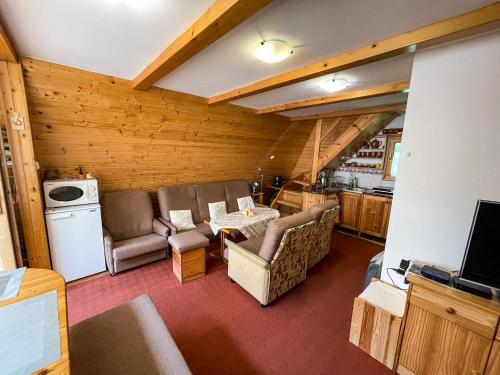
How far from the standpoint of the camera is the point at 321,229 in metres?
2.95

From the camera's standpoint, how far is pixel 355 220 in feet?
14.6

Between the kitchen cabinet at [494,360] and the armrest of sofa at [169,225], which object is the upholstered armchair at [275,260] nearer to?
the armrest of sofa at [169,225]

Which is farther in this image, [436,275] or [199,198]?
[199,198]

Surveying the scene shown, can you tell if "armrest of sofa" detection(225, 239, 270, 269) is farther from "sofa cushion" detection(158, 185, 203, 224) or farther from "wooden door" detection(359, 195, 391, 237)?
"wooden door" detection(359, 195, 391, 237)

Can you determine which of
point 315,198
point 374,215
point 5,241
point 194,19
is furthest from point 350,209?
point 5,241

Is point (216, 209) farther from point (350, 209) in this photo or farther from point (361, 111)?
point (361, 111)

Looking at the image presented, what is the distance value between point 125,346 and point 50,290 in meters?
0.52

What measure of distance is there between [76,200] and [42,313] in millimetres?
1908

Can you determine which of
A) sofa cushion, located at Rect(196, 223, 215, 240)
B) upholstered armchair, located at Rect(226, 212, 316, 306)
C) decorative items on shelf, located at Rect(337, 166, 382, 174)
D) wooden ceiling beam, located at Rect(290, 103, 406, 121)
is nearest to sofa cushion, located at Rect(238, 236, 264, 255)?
upholstered armchair, located at Rect(226, 212, 316, 306)

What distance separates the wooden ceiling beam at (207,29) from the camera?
45.3 inches

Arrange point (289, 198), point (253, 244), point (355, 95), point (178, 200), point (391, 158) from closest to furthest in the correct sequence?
point (253, 244), point (355, 95), point (178, 200), point (391, 158), point (289, 198)

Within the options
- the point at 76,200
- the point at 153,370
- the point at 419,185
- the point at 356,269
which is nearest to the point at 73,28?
the point at 76,200

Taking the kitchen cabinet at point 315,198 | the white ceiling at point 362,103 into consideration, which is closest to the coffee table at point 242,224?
the kitchen cabinet at point 315,198

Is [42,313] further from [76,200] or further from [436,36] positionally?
[436,36]
